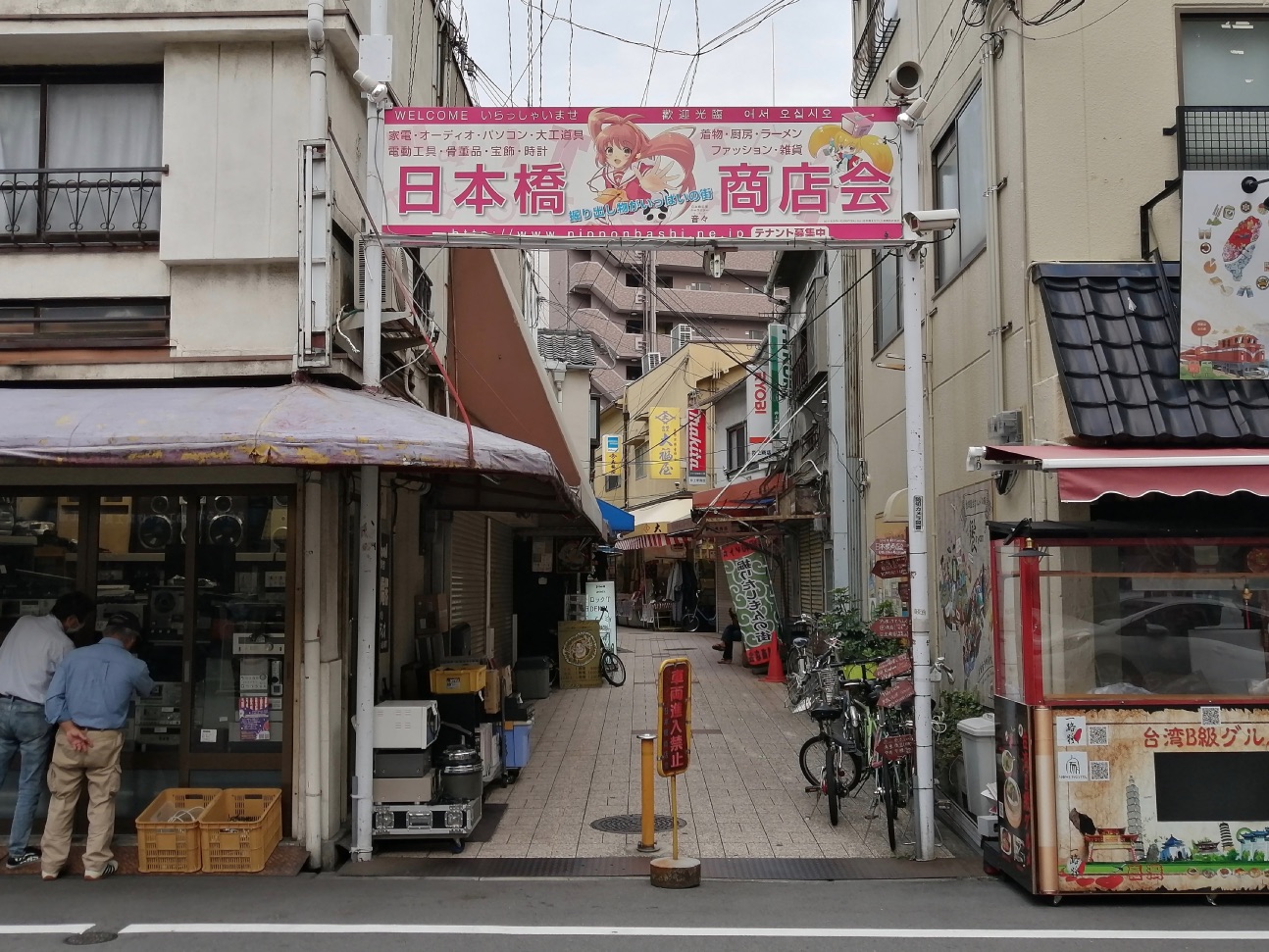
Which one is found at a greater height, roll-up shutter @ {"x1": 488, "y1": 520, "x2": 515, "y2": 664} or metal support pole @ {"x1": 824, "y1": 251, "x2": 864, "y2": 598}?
metal support pole @ {"x1": 824, "y1": 251, "x2": 864, "y2": 598}

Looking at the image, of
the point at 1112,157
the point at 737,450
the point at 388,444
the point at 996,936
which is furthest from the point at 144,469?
the point at 737,450

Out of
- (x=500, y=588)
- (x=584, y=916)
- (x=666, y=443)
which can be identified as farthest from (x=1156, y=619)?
(x=666, y=443)

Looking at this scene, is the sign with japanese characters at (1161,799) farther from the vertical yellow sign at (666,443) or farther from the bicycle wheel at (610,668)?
the vertical yellow sign at (666,443)

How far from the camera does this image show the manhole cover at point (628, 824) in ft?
29.7

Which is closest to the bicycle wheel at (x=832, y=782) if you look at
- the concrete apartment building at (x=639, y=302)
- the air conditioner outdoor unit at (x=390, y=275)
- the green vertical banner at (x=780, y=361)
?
the air conditioner outdoor unit at (x=390, y=275)

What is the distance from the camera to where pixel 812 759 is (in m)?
10.7

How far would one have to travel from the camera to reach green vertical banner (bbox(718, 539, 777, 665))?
1947 centimetres

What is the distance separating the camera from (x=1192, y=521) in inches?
306

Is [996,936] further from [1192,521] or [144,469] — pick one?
[144,469]

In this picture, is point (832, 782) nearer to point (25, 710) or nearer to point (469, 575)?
point (25, 710)

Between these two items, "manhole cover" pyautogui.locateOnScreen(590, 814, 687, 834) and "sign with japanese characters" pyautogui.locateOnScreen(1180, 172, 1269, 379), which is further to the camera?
"manhole cover" pyautogui.locateOnScreen(590, 814, 687, 834)

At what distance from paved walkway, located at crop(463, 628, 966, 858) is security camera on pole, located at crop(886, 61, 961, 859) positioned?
71 centimetres

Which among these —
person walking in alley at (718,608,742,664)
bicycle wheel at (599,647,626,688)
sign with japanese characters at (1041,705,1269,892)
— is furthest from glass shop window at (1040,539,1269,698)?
person walking in alley at (718,608,742,664)

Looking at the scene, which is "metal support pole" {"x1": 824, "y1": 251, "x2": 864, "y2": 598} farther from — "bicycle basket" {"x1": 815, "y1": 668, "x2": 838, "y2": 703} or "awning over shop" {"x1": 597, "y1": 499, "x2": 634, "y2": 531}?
"bicycle basket" {"x1": 815, "y1": 668, "x2": 838, "y2": 703}
